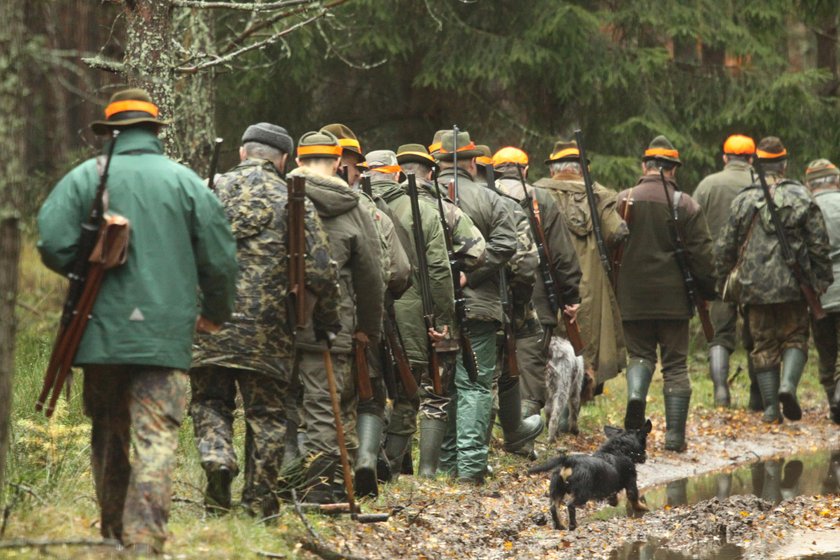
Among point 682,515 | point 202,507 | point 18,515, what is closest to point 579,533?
point 682,515

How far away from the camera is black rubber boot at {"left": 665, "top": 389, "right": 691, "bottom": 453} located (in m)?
12.5

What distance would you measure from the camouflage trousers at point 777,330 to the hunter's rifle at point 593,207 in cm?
213

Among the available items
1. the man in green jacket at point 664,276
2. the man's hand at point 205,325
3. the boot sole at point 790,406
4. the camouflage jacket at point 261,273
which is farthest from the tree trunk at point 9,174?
the boot sole at point 790,406

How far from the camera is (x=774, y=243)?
1341 centimetres

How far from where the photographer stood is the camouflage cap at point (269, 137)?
776 cm

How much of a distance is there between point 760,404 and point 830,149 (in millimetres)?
4987

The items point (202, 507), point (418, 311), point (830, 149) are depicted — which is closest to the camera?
point (202, 507)

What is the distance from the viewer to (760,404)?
14758 mm

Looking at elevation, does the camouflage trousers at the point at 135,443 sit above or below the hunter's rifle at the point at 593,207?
below

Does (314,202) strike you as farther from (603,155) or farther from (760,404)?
(603,155)

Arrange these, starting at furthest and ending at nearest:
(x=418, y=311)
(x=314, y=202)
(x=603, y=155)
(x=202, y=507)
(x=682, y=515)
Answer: (x=603, y=155)
(x=418, y=311)
(x=682, y=515)
(x=314, y=202)
(x=202, y=507)

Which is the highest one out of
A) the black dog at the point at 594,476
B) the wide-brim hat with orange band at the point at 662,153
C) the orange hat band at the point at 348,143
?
the wide-brim hat with orange band at the point at 662,153

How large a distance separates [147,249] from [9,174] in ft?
2.65

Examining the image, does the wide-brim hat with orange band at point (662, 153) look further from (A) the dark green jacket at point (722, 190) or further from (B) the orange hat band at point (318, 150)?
(B) the orange hat band at point (318, 150)
